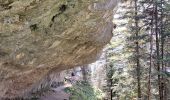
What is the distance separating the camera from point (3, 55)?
9.73 m

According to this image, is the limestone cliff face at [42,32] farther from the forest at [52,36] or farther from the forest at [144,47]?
the forest at [144,47]

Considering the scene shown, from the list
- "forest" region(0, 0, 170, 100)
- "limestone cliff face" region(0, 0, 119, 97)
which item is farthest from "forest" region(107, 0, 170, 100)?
"limestone cliff face" region(0, 0, 119, 97)

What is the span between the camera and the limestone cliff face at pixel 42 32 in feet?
26.7

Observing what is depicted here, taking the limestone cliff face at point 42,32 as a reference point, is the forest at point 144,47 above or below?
below

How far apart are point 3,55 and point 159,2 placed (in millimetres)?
12952

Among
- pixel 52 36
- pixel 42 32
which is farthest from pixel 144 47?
Result: pixel 42 32

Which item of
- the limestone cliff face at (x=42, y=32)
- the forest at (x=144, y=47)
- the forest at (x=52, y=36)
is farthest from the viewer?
the forest at (x=144, y=47)

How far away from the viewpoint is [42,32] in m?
9.44

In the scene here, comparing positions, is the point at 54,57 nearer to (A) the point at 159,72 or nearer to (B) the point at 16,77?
(B) the point at 16,77

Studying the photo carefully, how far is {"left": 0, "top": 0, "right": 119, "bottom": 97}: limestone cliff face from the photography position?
26.7 feet

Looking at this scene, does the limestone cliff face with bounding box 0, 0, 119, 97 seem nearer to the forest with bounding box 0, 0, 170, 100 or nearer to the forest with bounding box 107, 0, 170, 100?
the forest with bounding box 0, 0, 170, 100

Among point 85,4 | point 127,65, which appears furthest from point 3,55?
point 127,65

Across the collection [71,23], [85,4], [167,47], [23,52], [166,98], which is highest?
[85,4]

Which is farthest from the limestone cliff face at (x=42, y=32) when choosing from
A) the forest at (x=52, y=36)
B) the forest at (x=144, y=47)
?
the forest at (x=144, y=47)
